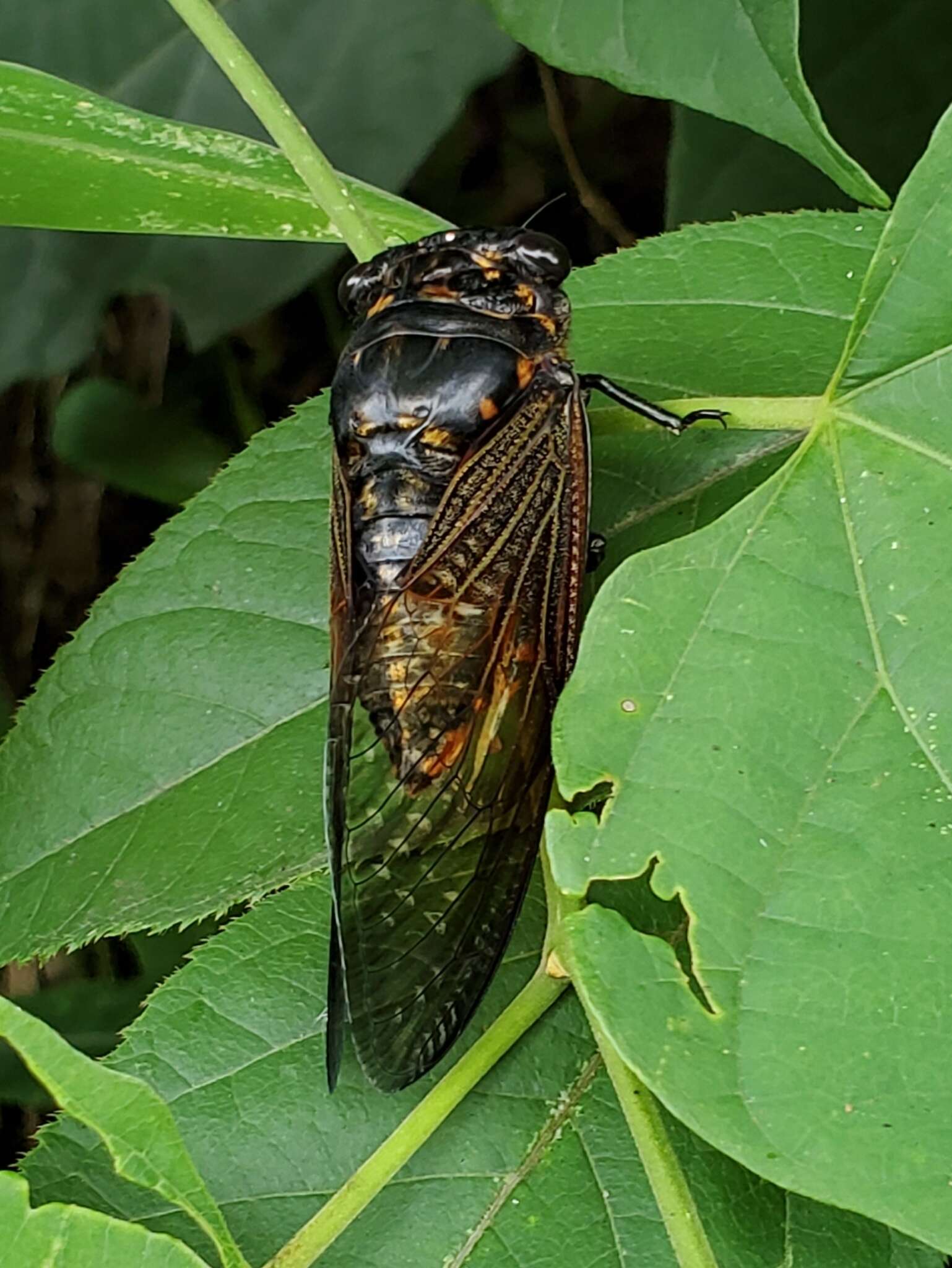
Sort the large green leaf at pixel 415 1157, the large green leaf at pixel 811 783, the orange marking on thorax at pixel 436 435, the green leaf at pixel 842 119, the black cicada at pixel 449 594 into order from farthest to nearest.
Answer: the green leaf at pixel 842 119 < the orange marking on thorax at pixel 436 435 < the black cicada at pixel 449 594 < the large green leaf at pixel 415 1157 < the large green leaf at pixel 811 783

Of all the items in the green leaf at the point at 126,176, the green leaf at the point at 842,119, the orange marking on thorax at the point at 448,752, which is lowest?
the orange marking on thorax at the point at 448,752

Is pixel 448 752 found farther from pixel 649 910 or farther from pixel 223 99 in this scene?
pixel 223 99

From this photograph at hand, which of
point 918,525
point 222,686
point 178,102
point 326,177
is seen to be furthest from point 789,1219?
point 178,102

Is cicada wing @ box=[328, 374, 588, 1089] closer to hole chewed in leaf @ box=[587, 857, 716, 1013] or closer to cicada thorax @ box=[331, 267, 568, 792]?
cicada thorax @ box=[331, 267, 568, 792]

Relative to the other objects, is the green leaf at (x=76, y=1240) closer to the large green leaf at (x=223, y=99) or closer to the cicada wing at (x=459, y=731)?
the cicada wing at (x=459, y=731)

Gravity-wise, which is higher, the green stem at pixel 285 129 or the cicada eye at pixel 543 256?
the green stem at pixel 285 129

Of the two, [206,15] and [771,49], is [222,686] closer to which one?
[206,15]

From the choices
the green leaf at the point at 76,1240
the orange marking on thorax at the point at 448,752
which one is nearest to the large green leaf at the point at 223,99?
the orange marking on thorax at the point at 448,752

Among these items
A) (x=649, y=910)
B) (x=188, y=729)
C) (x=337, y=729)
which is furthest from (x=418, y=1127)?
(x=188, y=729)
